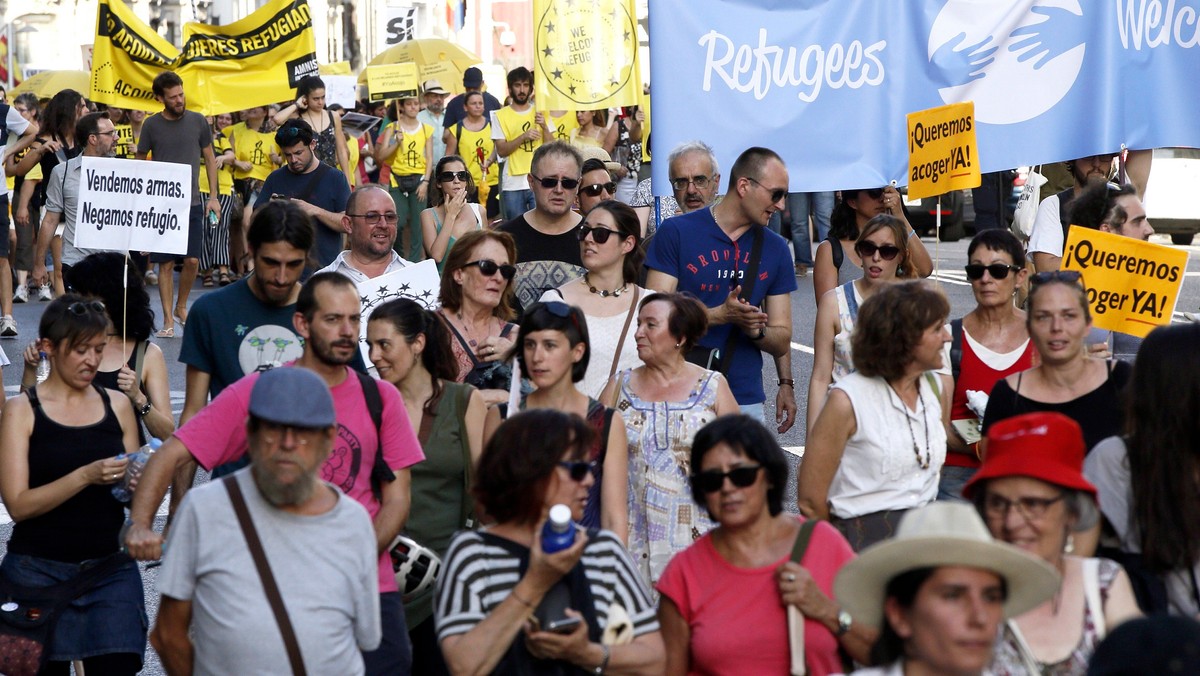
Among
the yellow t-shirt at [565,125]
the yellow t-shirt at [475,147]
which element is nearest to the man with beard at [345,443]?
the yellow t-shirt at [565,125]

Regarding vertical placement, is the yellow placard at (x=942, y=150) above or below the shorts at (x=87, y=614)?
above

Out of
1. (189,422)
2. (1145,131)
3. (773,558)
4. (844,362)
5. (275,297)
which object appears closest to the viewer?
(773,558)

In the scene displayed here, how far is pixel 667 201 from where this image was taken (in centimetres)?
1007

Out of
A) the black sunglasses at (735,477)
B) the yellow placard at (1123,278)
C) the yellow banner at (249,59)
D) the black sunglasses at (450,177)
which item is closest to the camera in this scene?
the black sunglasses at (735,477)

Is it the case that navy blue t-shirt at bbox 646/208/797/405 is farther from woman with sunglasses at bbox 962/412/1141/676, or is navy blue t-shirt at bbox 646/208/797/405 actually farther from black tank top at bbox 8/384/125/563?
woman with sunglasses at bbox 962/412/1141/676

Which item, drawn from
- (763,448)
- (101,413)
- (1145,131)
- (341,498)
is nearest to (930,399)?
(763,448)

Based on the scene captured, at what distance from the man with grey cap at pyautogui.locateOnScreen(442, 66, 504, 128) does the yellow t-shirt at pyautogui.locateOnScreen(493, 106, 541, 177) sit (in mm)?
979

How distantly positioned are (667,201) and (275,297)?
4.58m

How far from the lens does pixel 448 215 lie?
9625 mm

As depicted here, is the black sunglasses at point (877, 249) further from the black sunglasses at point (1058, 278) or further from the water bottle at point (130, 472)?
the water bottle at point (130, 472)

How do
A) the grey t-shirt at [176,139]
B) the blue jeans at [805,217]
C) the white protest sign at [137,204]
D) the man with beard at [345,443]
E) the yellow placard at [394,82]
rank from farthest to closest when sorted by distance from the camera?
1. the yellow placard at [394,82]
2. the blue jeans at [805,217]
3. the grey t-shirt at [176,139]
4. the white protest sign at [137,204]
5. the man with beard at [345,443]

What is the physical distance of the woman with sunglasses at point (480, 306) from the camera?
6.44 meters

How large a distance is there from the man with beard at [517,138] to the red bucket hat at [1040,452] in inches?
493

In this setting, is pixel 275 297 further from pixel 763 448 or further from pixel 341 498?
pixel 763 448
